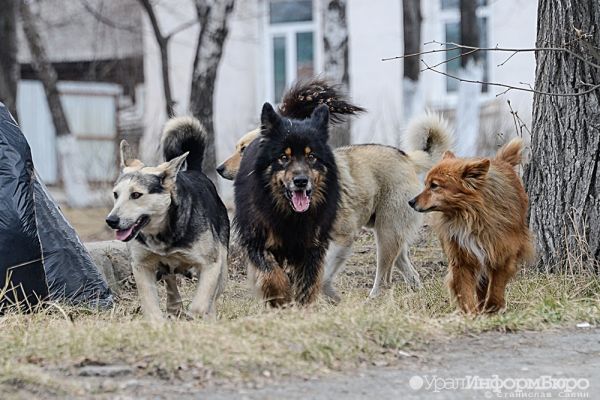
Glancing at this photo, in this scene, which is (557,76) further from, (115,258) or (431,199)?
(115,258)

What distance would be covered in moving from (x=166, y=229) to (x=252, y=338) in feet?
5.56

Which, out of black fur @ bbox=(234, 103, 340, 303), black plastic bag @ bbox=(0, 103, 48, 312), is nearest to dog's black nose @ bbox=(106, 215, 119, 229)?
black plastic bag @ bbox=(0, 103, 48, 312)

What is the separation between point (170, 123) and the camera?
779cm

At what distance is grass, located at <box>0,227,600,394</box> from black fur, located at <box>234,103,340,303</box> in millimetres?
369

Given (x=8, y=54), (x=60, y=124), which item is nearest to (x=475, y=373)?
(x=8, y=54)

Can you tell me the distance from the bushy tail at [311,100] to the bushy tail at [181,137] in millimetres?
755

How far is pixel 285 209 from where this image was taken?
22.7 ft

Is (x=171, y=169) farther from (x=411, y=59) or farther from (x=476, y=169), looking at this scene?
(x=411, y=59)

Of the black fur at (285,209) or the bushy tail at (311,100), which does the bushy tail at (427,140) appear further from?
the black fur at (285,209)

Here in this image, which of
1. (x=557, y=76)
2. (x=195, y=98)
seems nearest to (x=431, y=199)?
(x=557, y=76)

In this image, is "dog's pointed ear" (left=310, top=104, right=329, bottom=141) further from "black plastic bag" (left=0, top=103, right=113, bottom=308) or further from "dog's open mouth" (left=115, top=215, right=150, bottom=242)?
"black plastic bag" (left=0, top=103, right=113, bottom=308)

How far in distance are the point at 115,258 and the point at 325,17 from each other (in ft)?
21.6

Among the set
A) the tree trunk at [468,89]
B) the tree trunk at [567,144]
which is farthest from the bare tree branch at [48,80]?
the tree trunk at [567,144]

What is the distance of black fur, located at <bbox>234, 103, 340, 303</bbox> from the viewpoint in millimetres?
6801
